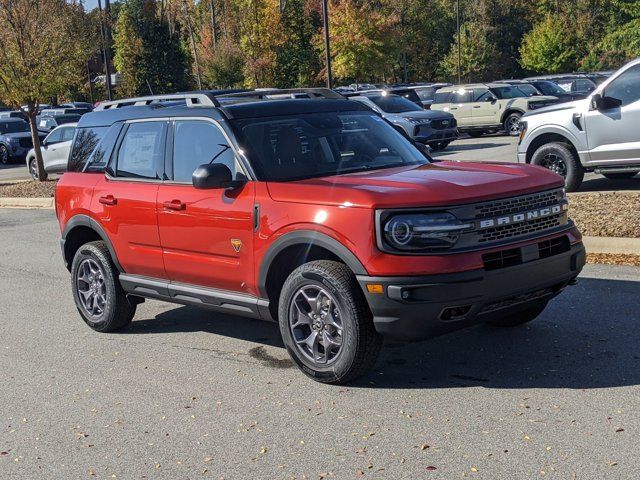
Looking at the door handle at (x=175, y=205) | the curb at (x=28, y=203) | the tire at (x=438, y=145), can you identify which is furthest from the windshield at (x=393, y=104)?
the door handle at (x=175, y=205)

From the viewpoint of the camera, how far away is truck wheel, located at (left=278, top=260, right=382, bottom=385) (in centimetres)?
548

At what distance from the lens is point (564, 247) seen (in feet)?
19.4

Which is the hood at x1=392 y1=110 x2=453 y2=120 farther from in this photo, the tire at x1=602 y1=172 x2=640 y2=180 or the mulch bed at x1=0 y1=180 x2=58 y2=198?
the tire at x1=602 y1=172 x2=640 y2=180

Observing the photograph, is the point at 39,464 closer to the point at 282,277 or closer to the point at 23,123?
the point at 282,277

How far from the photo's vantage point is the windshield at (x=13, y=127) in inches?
1408

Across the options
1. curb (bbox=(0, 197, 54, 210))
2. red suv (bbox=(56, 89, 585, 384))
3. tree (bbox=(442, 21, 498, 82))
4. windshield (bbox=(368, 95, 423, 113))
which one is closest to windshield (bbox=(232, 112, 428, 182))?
red suv (bbox=(56, 89, 585, 384))

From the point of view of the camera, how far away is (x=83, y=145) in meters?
8.10

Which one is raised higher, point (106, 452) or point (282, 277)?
point (282, 277)

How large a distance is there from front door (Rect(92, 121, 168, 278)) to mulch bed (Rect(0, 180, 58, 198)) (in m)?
13.1

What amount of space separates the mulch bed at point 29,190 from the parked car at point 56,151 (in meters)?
1.20

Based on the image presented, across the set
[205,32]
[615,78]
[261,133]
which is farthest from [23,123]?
[205,32]

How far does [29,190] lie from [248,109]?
641 inches

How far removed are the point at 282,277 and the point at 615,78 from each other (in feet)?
26.7

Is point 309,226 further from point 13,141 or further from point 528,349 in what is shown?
point 13,141
